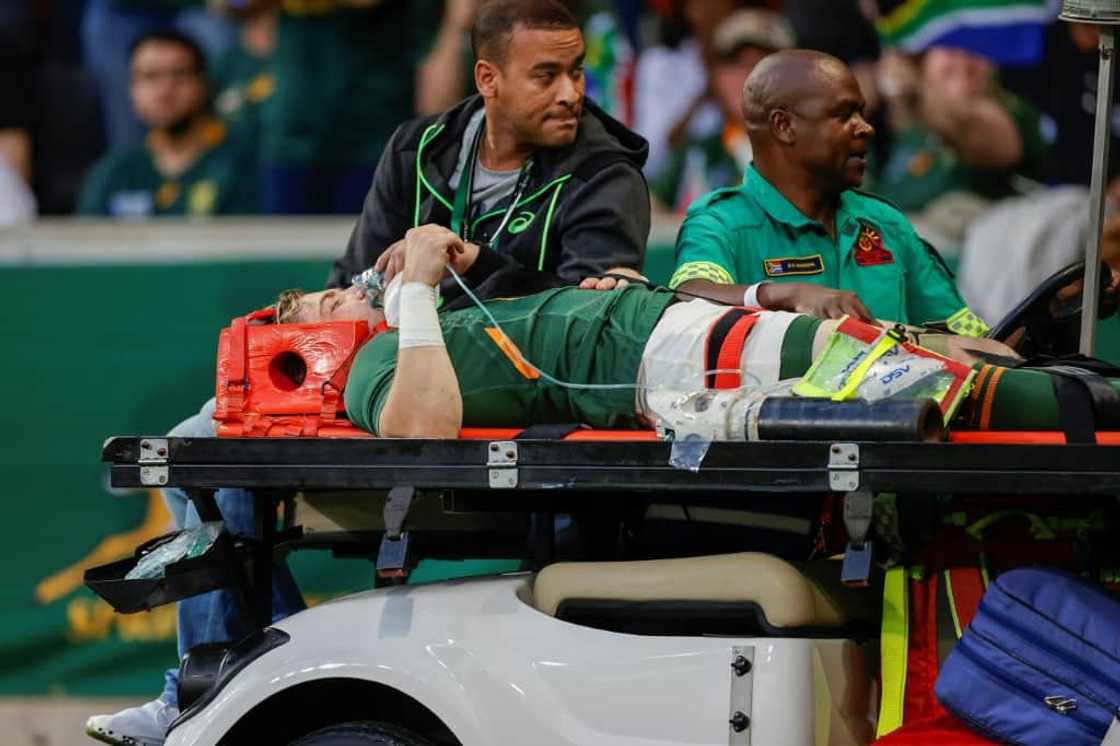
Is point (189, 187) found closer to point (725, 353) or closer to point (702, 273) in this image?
point (702, 273)

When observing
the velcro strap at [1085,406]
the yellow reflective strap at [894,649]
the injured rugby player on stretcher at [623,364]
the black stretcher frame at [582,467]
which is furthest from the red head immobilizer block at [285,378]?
the velcro strap at [1085,406]

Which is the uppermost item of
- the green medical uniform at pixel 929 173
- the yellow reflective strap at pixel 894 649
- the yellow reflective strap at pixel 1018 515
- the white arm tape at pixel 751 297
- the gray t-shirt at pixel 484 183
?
the gray t-shirt at pixel 484 183

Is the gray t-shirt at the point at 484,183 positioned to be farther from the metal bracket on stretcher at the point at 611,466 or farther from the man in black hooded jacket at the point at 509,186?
the metal bracket on stretcher at the point at 611,466

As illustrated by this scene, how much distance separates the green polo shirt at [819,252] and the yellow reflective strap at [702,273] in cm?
2

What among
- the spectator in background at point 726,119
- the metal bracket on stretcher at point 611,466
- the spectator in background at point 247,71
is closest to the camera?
the metal bracket on stretcher at point 611,466

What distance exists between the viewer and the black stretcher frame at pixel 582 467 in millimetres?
3668

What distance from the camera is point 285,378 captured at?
4.46m

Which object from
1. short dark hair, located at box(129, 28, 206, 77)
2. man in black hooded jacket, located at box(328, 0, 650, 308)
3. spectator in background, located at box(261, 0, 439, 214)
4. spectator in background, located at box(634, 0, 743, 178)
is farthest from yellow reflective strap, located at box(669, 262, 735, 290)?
short dark hair, located at box(129, 28, 206, 77)

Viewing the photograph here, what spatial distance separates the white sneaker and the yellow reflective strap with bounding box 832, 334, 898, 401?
174 centimetres

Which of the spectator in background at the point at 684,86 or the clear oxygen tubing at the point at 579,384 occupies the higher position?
the spectator in background at the point at 684,86

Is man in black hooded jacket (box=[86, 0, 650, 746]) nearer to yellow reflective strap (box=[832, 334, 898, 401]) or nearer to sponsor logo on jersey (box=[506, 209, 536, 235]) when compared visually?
sponsor logo on jersey (box=[506, 209, 536, 235])

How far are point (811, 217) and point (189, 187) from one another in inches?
119

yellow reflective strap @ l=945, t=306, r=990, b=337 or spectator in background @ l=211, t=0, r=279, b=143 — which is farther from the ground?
spectator in background @ l=211, t=0, r=279, b=143

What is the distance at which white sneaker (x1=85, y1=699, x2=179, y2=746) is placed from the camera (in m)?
4.71
